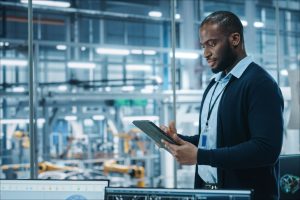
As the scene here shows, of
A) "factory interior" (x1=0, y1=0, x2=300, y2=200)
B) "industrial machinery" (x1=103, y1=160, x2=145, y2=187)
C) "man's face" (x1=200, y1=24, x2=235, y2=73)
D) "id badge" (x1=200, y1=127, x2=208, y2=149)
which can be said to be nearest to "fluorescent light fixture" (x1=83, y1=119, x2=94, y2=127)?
"factory interior" (x1=0, y1=0, x2=300, y2=200)

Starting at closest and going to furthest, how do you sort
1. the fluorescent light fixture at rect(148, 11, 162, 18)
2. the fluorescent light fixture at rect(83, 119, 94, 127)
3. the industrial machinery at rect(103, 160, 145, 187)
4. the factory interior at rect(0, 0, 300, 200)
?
the factory interior at rect(0, 0, 300, 200)
the industrial machinery at rect(103, 160, 145, 187)
the fluorescent light fixture at rect(148, 11, 162, 18)
the fluorescent light fixture at rect(83, 119, 94, 127)

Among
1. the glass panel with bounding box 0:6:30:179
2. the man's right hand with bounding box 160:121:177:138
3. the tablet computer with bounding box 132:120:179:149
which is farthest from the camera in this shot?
the glass panel with bounding box 0:6:30:179

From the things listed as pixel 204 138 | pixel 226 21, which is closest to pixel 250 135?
pixel 204 138

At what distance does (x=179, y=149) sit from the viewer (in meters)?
1.53

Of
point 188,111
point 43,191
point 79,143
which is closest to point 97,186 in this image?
point 43,191

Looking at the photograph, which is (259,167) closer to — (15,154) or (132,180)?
(132,180)

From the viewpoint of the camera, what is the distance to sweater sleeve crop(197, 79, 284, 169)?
4.97 feet

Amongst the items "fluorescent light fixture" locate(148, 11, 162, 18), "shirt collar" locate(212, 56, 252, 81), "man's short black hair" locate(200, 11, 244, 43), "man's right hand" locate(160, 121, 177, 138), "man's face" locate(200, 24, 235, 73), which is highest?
"fluorescent light fixture" locate(148, 11, 162, 18)

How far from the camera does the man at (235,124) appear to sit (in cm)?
153

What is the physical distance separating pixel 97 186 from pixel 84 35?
612 inches

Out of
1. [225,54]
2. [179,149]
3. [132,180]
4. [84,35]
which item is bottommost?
[132,180]

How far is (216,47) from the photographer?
1.67 m

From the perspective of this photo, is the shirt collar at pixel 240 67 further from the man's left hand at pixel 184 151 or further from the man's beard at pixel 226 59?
the man's left hand at pixel 184 151

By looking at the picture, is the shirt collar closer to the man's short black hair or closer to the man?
the man
